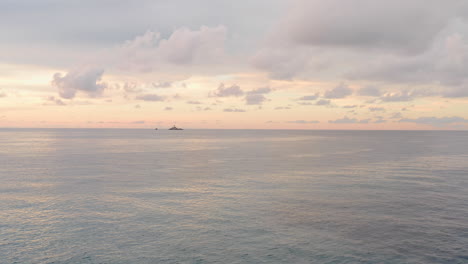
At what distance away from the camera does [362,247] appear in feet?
96.2

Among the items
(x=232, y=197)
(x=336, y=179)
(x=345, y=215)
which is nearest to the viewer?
(x=345, y=215)

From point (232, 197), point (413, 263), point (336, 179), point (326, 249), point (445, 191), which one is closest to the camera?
point (413, 263)

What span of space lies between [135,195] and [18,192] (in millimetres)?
17432

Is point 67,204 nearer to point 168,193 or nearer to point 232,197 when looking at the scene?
point 168,193

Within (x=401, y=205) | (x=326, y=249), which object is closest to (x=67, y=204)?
(x=326, y=249)

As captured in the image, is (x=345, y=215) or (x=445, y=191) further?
(x=445, y=191)

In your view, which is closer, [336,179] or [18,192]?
[18,192]

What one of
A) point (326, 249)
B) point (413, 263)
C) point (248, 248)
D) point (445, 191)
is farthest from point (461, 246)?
point (445, 191)

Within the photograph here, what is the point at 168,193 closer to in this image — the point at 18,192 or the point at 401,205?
the point at 18,192

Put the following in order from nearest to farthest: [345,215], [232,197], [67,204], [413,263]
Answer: [413,263], [345,215], [67,204], [232,197]

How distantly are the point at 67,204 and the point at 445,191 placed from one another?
53270 millimetres

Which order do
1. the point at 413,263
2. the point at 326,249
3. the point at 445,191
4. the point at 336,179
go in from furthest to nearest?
the point at 336,179 < the point at 445,191 < the point at 326,249 < the point at 413,263

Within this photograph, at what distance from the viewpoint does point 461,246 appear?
29.4 m

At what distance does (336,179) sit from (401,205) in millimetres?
21210
